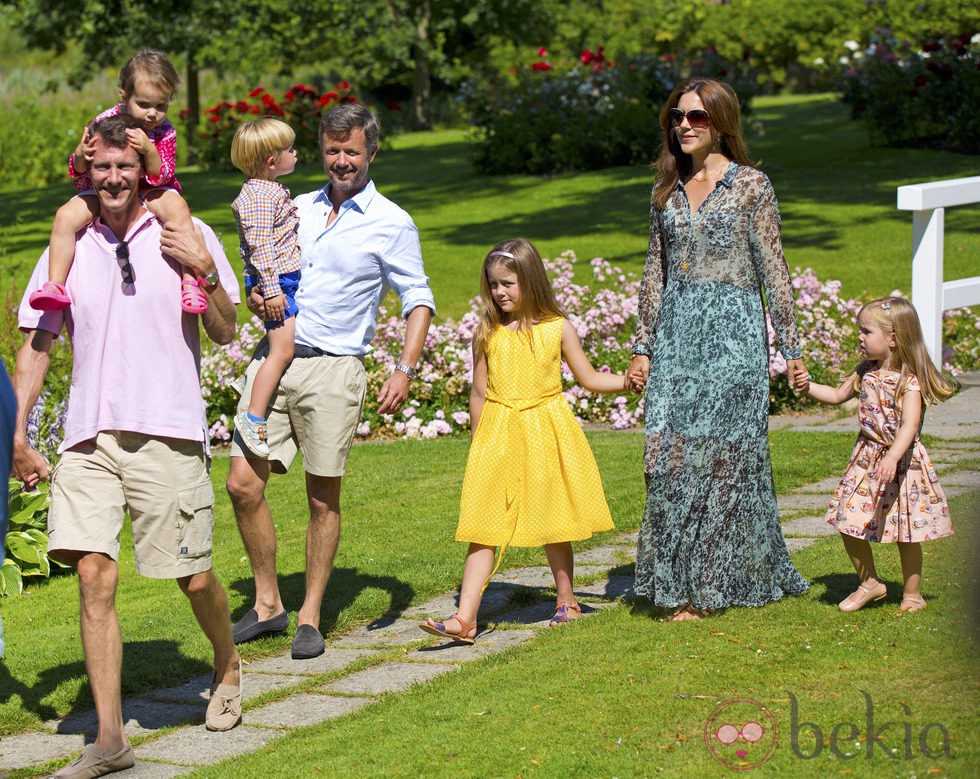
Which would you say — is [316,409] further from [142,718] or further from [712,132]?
[712,132]

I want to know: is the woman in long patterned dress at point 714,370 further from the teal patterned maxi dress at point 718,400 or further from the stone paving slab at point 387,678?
the stone paving slab at point 387,678

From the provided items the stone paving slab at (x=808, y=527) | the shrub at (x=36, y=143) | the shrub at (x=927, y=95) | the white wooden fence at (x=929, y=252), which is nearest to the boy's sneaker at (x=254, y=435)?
the stone paving slab at (x=808, y=527)

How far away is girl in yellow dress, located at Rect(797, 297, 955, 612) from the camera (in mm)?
5348

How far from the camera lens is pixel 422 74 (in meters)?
35.3

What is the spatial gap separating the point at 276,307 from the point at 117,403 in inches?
43.2

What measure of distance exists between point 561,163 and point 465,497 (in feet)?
56.7

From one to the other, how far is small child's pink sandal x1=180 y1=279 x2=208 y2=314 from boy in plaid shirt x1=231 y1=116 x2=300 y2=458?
94 centimetres

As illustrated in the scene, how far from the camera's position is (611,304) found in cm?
1070

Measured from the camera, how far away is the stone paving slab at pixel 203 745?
459 cm

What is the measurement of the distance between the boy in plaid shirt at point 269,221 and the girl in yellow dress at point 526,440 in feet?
2.60

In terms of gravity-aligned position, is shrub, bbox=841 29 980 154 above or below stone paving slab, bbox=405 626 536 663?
above

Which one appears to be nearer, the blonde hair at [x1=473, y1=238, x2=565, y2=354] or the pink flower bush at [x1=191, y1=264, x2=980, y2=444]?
the blonde hair at [x1=473, y1=238, x2=565, y2=354]

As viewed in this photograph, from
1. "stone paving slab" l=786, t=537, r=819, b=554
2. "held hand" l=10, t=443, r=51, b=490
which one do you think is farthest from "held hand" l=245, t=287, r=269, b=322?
"stone paving slab" l=786, t=537, r=819, b=554

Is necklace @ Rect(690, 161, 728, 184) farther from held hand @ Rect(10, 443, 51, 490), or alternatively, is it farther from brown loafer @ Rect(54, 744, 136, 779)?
brown loafer @ Rect(54, 744, 136, 779)
